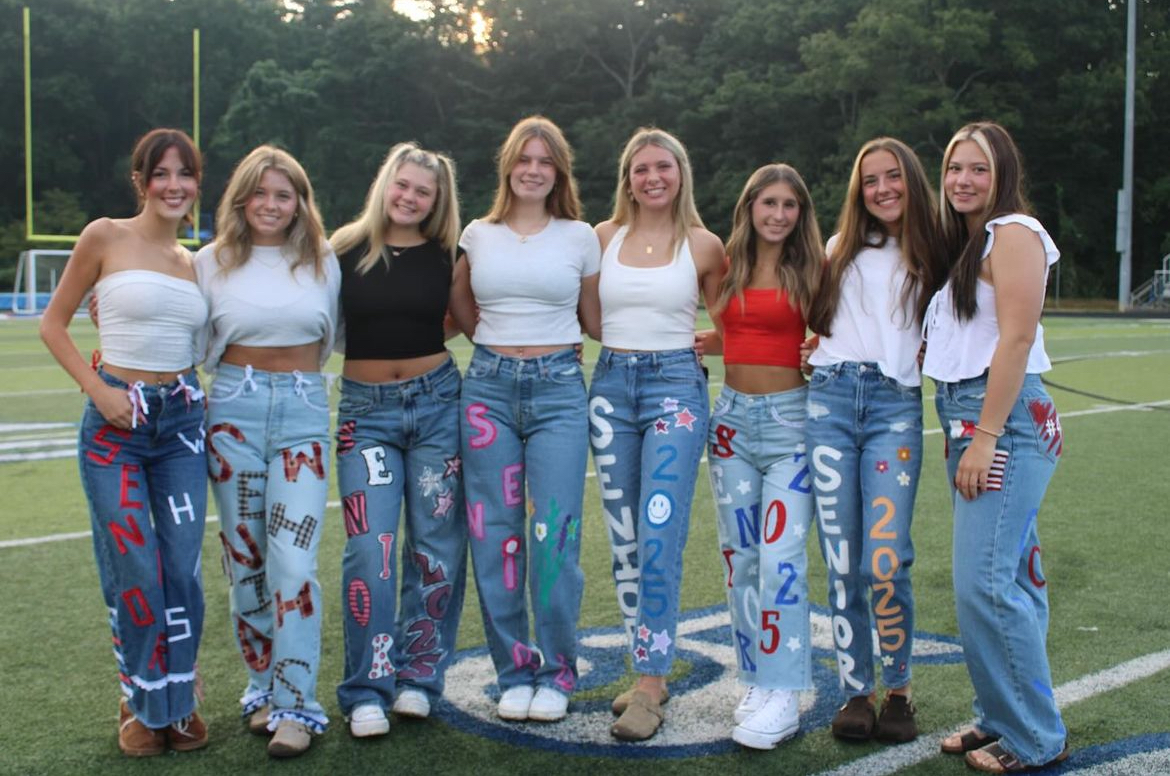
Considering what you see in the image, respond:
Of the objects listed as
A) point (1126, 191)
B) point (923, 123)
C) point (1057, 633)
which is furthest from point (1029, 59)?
point (1057, 633)

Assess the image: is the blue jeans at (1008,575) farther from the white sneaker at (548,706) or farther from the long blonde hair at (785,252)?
the white sneaker at (548,706)

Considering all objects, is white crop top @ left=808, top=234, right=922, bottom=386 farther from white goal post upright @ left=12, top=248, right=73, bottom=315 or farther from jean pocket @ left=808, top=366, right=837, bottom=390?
white goal post upright @ left=12, top=248, right=73, bottom=315

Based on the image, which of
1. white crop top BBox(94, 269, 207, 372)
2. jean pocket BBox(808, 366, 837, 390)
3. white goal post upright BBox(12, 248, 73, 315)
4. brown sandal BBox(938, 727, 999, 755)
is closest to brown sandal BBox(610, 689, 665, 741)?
brown sandal BBox(938, 727, 999, 755)

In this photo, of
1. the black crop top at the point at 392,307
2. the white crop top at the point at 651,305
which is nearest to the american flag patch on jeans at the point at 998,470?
the white crop top at the point at 651,305

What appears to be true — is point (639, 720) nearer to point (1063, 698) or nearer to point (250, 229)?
point (1063, 698)

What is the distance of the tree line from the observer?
40719 mm

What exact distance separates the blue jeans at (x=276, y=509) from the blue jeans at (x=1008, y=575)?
201 centimetres

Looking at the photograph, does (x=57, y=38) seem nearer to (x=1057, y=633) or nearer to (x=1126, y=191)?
(x=1126, y=191)

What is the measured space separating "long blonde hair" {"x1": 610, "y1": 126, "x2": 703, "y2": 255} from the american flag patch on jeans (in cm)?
132

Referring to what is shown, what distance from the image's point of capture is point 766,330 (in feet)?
14.0

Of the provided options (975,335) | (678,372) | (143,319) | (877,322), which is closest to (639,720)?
(678,372)

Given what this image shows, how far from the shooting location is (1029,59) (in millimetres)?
39219

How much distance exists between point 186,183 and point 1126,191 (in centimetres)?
3498

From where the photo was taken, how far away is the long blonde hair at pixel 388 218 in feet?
14.3
